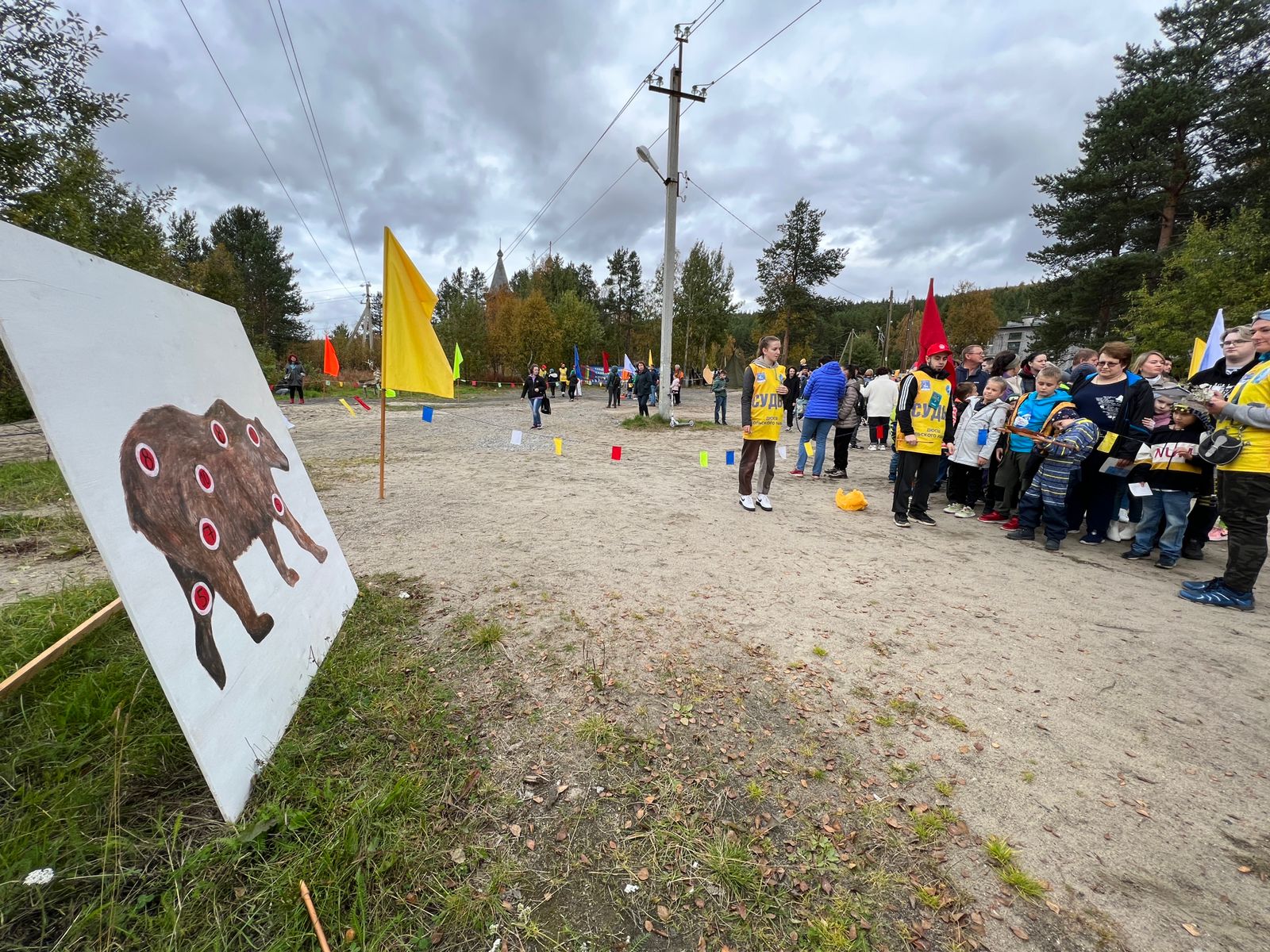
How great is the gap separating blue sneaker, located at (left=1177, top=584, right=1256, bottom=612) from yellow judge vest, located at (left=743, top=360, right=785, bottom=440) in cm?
368

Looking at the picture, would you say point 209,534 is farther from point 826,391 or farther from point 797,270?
point 797,270

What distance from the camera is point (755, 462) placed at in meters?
6.29

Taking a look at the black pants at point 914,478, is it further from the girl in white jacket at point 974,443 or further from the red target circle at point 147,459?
the red target circle at point 147,459

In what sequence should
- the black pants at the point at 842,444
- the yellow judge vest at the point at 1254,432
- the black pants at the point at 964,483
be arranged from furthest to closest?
the black pants at the point at 842,444, the black pants at the point at 964,483, the yellow judge vest at the point at 1254,432

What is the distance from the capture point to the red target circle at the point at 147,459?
1.91 metres

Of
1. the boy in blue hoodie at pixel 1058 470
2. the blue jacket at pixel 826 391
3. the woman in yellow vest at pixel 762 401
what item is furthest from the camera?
the blue jacket at pixel 826 391

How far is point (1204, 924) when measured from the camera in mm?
1635

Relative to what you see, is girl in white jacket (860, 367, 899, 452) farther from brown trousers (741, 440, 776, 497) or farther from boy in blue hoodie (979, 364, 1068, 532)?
brown trousers (741, 440, 776, 497)

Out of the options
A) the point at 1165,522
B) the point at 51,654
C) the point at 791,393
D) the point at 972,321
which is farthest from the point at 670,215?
the point at 972,321

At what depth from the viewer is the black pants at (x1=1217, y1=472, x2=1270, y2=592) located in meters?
3.74

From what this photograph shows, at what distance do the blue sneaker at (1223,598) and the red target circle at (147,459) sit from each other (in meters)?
6.81

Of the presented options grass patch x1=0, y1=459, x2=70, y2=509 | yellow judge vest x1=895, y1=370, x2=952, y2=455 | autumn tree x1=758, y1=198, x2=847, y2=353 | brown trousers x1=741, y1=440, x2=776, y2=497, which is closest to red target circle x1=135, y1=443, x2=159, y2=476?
grass patch x1=0, y1=459, x2=70, y2=509

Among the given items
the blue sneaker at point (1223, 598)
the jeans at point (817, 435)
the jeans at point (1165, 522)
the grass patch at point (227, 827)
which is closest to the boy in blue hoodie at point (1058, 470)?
the jeans at point (1165, 522)

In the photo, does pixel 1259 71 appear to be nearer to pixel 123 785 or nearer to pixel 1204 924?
pixel 1204 924
